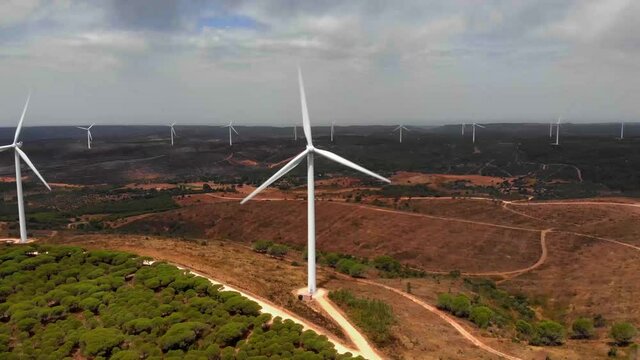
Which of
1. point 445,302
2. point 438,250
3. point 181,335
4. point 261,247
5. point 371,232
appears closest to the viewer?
point 181,335

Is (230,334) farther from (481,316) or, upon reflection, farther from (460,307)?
(481,316)

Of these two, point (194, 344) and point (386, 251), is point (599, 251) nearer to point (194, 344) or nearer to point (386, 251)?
point (386, 251)

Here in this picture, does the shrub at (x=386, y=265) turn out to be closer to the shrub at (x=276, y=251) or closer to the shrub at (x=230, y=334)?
the shrub at (x=276, y=251)

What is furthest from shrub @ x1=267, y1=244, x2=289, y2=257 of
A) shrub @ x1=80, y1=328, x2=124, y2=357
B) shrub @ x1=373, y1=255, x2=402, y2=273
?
shrub @ x1=80, y1=328, x2=124, y2=357

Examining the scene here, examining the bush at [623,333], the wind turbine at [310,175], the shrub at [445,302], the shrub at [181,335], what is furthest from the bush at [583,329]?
the shrub at [181,335]

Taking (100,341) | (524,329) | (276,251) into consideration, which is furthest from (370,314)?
(276,251)

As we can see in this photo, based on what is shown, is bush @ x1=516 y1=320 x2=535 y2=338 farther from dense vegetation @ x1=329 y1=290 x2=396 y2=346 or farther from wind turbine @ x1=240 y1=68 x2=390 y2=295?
wind turbine @ x1=240 y1=68 x2=390 y2=295
